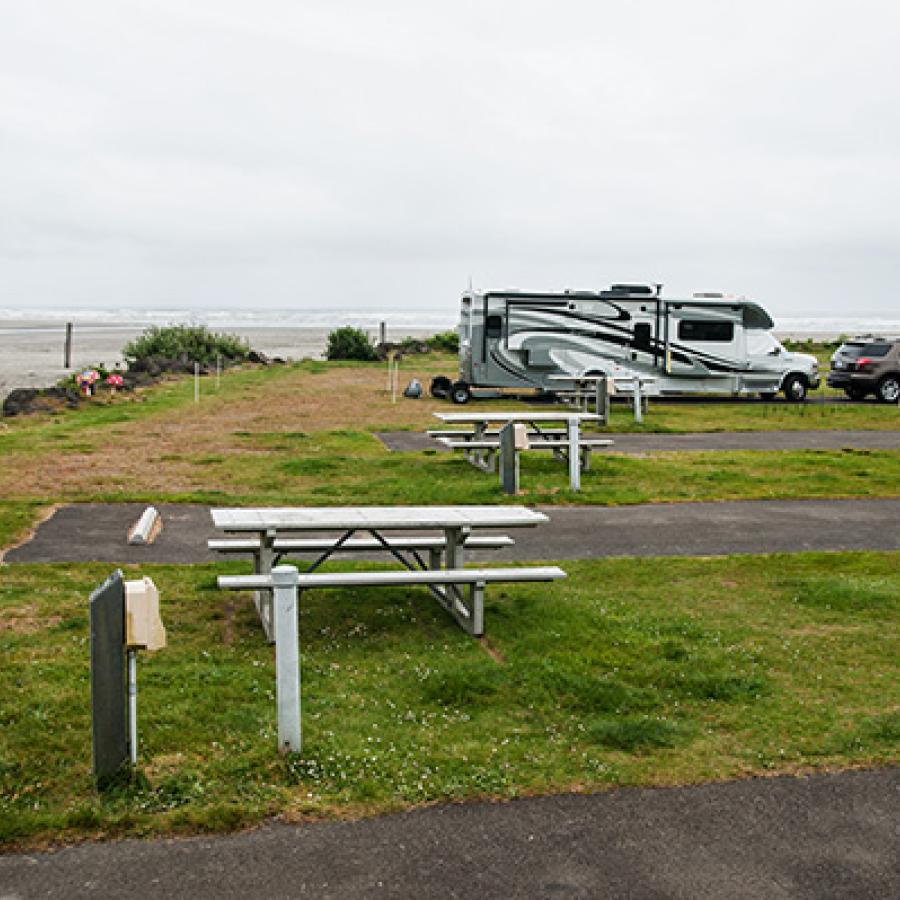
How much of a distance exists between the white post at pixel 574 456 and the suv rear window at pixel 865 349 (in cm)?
1783

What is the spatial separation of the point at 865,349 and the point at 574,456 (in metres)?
18.5

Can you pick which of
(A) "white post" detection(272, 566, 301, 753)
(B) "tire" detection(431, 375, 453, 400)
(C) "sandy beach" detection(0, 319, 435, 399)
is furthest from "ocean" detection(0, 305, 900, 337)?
(A) "white post" detection(272, 566, 301, 753)

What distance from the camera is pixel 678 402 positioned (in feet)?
96.9

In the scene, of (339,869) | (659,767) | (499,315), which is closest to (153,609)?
(339,869)

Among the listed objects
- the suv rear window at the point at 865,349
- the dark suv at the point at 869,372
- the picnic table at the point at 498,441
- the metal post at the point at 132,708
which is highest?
the suv rear window at the point at 865,349

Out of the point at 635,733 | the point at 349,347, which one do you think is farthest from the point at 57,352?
the point at 635,733

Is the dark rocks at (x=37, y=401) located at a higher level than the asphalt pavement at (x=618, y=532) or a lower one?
higher

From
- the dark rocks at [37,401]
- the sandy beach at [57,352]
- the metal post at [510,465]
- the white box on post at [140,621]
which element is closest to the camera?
the white box on post at [140,621]

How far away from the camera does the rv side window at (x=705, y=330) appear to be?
2841 centimetres

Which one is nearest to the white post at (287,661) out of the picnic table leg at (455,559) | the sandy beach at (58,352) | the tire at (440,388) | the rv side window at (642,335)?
the picnic table leg at (455,559)

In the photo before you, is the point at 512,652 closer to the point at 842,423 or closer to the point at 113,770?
the point at 113,770

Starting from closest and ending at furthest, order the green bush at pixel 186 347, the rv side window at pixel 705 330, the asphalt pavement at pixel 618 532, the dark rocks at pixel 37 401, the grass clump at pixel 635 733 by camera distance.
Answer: the grass clump at pixel 635 733 < the asphalt pavement at pixel 618 532 < the dark rocks at pixel 37 401 < the rv side window at pixel 705 330 < the green bush at pixel 186 347

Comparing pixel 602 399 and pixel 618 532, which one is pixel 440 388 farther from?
pixel 618 532

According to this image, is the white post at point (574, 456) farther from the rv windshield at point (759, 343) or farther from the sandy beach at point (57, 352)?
the sandy beach at point (57, 352)
